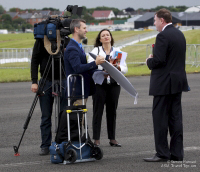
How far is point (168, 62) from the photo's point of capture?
6.01m

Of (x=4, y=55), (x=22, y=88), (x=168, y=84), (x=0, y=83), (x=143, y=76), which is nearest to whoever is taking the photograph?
(x=168, y=84)

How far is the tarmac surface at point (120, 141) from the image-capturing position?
20.0ft

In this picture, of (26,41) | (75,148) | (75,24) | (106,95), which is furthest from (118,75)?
(26,41)

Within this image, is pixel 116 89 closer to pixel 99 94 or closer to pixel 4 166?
pixel 99 94

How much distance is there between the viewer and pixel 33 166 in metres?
6.23

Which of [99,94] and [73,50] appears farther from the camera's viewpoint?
[99,94]

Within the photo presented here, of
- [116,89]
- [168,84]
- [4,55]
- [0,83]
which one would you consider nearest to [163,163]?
[168,84]

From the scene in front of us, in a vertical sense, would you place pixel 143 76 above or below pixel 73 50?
below

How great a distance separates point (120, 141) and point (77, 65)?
6.73 feet

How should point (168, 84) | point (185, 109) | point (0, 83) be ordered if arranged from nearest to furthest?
point (168, 84) < point (185, 109) < point (0, 83)

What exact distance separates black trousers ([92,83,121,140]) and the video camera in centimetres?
108

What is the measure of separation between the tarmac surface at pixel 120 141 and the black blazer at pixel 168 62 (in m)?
1.03

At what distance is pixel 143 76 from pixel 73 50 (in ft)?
44.2

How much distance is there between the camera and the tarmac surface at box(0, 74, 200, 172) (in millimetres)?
6086
